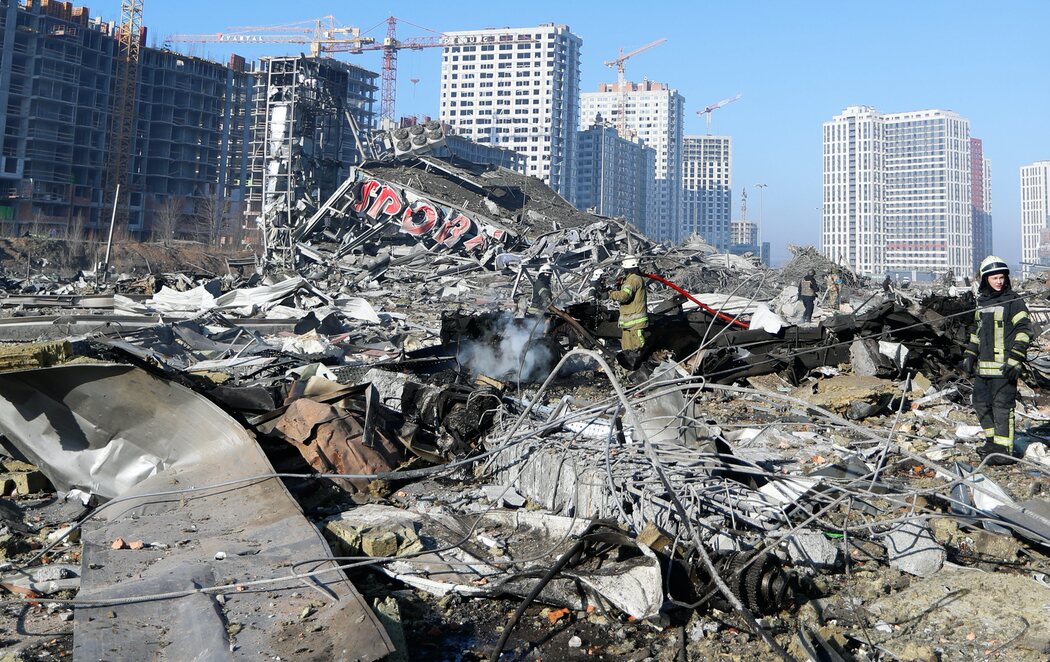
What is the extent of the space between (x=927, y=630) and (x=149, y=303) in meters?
17.8

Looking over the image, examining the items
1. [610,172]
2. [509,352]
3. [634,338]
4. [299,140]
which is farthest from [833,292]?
[610,172]

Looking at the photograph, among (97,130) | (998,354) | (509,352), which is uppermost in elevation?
(97,130)

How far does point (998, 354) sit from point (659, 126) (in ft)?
508

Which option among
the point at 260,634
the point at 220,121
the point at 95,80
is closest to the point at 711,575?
the point at 260,634

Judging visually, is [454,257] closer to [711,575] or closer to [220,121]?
[711,575]

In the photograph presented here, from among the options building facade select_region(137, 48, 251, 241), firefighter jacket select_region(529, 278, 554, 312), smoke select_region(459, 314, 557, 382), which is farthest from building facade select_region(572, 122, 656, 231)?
smoke select_region(459, 314, 557, 382)

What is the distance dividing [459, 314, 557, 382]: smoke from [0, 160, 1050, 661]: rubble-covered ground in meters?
0.04

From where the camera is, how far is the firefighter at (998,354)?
614 centimetres

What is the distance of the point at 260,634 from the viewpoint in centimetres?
330

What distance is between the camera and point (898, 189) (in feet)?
333

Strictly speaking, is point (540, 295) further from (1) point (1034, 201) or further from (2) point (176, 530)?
(1) point (1034, 201)

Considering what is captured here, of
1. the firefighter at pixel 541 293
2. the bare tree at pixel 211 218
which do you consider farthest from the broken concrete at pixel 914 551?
the bare tree at pixel 211 218

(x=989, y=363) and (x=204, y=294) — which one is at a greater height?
(x=204, y=294)

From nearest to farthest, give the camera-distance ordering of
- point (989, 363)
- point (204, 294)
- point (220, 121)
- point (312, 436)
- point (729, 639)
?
point (729, 639) < point (312, 436) < point (989, 363) < point (204, 294) < point (220, 121)
